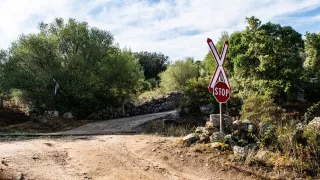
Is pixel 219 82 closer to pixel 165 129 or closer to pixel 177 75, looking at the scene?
pixel 165 129

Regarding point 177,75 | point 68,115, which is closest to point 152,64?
point 177,75

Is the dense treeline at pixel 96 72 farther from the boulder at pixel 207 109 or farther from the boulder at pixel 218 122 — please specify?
the boulder at pixel 218 122

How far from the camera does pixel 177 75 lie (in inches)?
1264

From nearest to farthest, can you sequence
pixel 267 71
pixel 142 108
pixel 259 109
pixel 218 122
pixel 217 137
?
pixel 217 137 < pixel 218 122 < pixel 259 109 < pixel 267 71 < pixel 142 108

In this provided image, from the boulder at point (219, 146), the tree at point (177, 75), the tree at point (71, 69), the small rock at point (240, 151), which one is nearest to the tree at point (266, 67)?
the tree at point (71, 69)

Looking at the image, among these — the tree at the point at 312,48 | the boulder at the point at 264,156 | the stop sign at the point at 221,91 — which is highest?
the tree at the point at 312,48

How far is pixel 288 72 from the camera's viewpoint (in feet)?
65.4

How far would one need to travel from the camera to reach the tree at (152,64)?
51.6 meters

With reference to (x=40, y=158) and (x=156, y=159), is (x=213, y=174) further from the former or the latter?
(x=40, y=158)

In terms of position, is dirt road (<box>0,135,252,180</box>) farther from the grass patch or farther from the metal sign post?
the grass patch

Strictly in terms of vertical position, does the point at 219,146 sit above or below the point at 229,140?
below

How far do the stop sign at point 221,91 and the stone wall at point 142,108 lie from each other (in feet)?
46.4

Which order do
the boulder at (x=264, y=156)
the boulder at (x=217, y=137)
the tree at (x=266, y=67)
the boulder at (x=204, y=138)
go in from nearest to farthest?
the boulder at (x=264, y=156) → the boulder at (x=217, y=137) → the boulder at (x=204, y=138) → the tree at (x=266, y=67)

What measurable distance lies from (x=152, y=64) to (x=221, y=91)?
4542 centimetres
